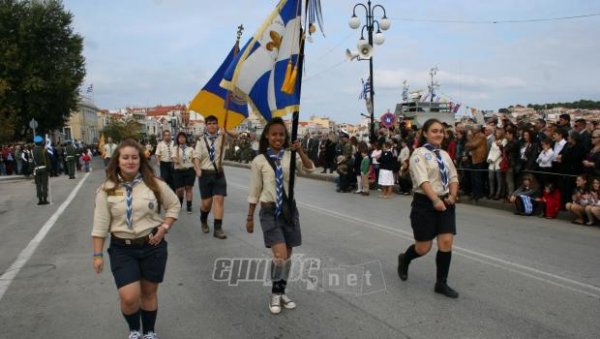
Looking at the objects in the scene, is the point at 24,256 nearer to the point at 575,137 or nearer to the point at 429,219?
the point at 429,219

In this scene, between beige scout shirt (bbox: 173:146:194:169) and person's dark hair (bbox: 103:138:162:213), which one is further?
beige scout shirt (bbox: 173:146:194:169)

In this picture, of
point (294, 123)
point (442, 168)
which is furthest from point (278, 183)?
point (442, 168)

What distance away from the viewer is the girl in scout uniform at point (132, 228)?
12.4 feet

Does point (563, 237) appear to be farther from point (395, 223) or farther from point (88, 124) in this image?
point (88, 124)

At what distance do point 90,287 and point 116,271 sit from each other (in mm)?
2318

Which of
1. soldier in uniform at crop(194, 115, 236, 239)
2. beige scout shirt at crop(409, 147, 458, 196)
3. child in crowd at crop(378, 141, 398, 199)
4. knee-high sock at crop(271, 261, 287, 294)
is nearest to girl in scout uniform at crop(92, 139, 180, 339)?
knee-high sock at crop(271, 261, 287, 294)

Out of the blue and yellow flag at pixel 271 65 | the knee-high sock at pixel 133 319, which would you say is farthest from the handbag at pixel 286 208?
the knee-high sock at pixel 133 319

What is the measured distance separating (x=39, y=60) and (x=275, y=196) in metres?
41.5

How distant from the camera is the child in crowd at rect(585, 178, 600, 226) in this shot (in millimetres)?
8960

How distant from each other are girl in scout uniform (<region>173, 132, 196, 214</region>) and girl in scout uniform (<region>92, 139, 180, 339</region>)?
21.6 ft

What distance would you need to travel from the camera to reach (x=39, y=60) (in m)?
39.7

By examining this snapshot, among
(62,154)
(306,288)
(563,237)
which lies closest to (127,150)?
(306,288)

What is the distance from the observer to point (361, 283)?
18.3ft

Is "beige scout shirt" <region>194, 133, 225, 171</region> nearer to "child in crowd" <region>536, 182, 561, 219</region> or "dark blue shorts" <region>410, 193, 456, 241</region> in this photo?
"dark blue shorts" <region>410, 193, 456, 241</region>
